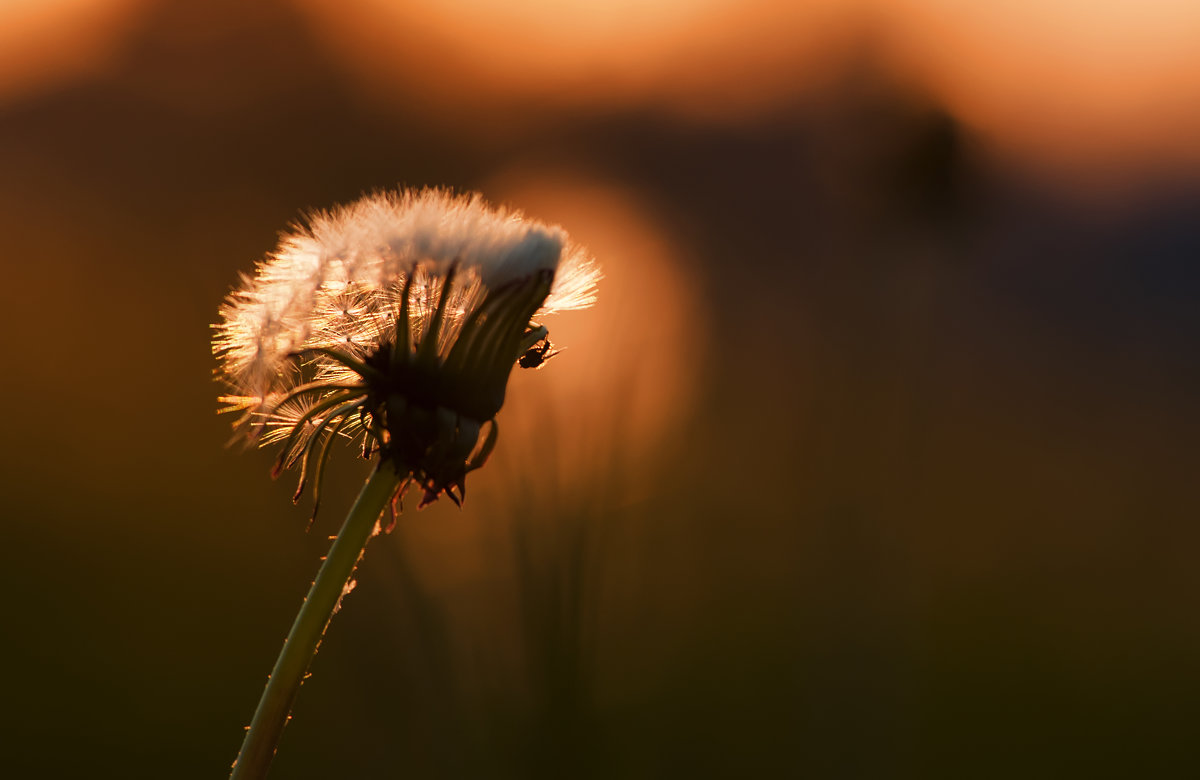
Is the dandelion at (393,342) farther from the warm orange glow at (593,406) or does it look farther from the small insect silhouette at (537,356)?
the warm orange glow at (593,406)

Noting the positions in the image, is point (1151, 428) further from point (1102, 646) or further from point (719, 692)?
point (719, 692)

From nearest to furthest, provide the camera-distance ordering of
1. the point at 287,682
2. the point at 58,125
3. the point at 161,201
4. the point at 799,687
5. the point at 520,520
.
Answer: the point at 287,682 → the point at 520,520 → the point at 799,687 → the point at 161,201 → the point at 58,125

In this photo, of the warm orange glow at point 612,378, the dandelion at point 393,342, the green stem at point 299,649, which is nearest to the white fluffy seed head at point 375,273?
the dandelion at point 393,342

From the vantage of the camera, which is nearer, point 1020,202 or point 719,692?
point 719,692

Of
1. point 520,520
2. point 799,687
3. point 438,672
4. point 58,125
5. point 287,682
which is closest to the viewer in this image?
point 287,682

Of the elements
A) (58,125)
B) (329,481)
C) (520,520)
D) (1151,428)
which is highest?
(58,125)

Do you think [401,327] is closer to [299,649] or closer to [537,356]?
[537,356]

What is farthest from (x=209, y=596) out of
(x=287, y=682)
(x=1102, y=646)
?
(x=1102, y=646)
